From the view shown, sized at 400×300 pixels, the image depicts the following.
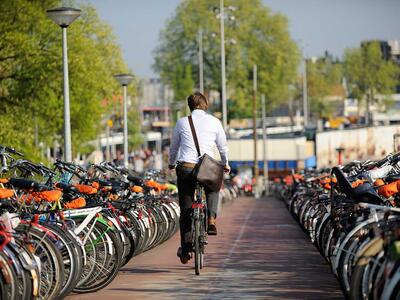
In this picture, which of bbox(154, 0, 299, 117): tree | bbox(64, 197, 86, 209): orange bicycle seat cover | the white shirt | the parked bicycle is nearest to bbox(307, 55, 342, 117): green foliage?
bbox(154, 0, 299, 117): tree

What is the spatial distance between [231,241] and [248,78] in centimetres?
7288

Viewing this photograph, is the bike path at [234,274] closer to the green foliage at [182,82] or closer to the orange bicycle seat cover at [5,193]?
the orange bicycle seat cover at [5,193]

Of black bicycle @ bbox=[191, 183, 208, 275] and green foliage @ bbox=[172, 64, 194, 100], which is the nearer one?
black bicycle @ bbox=[191, 183, 208, 275]

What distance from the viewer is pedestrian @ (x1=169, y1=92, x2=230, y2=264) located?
11820 millimetres

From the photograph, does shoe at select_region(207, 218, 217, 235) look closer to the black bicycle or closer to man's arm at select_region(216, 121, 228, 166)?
the black bicycle

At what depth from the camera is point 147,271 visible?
1238cm

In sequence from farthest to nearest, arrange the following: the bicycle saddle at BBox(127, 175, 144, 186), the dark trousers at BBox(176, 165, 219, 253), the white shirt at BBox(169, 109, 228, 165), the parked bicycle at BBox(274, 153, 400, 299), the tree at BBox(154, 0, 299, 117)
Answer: the tree at BBox(154, 0, 299, 117)
the bicycle saddle at BBox(127, 175, 144, 186)
the white shirt at BBox(169, 109, 228, 165)
the dark trousers at BBox(176, 165, 219, 253)
the parked bicycle at BBox(274, 153, 400, 299)

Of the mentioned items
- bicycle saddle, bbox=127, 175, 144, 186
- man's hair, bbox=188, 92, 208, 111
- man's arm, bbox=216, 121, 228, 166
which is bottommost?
bicycle saddle, bbox=127, 175, 144, 186

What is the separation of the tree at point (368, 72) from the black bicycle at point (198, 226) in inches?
5464

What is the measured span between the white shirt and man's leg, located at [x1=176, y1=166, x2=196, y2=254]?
15 cm

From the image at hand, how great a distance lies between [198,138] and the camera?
39.3ft

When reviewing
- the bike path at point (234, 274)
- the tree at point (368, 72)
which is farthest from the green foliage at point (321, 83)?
the bike path at point (234, 274)

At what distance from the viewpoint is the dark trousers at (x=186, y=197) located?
11.8 metres

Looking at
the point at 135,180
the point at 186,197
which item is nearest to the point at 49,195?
the point at 186,197
